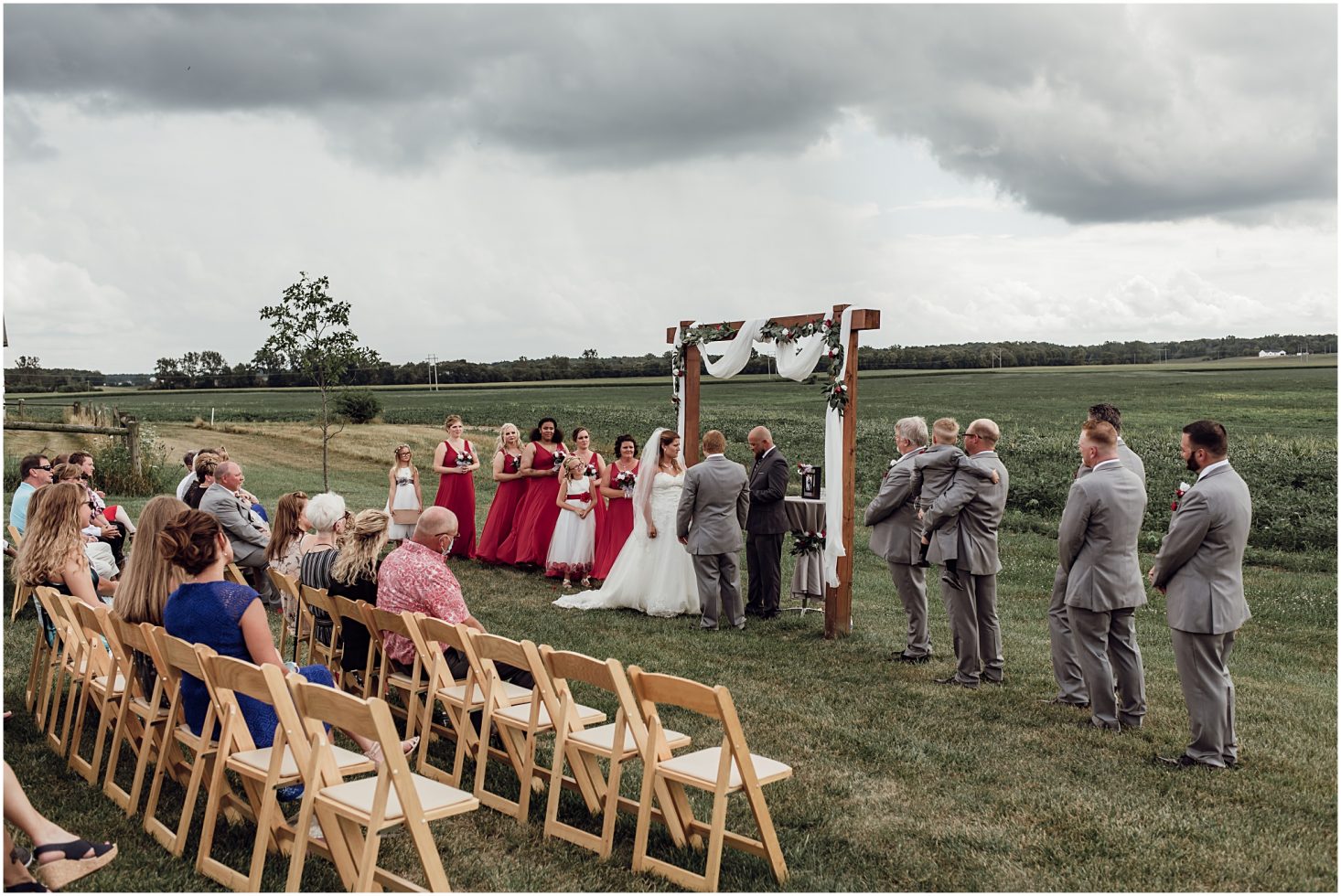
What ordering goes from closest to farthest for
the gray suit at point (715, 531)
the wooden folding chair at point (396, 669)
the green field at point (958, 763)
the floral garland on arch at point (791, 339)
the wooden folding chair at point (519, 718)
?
1. the green field at point (958, 763)
2. the wooden folding chair at point (519, 718)
3. the wooden folding chair at point (396, 669)
4. the floral garland on arch at point (791, 339)
5. the gray suit at point (715, 531)

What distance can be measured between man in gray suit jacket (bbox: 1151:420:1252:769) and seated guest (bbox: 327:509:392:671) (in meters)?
4.58

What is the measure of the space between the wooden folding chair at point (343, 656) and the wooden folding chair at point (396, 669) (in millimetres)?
66

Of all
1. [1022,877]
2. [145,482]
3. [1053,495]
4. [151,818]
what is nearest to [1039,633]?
[1022,877]

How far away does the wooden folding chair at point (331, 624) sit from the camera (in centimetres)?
646

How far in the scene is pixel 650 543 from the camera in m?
10.5

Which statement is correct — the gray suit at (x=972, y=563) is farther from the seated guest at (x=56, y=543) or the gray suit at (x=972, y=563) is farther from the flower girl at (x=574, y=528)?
the seated guest at (x=56, y=543)

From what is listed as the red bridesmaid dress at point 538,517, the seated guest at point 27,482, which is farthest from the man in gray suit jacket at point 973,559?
the seated guest at point 27,482

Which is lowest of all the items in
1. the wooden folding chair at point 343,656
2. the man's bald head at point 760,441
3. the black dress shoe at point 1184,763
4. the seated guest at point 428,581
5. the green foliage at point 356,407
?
the black dress shoe at point 1184,763

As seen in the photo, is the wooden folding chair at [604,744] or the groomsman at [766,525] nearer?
the wooden folding chair at [604,744]

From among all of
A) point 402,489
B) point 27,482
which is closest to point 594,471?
point 402,489

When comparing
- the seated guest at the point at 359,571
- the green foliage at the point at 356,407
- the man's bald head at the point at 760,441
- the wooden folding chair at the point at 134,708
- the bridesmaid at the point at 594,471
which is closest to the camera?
the wooden folding chair at the point at 134,708

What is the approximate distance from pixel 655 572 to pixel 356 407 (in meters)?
30.1

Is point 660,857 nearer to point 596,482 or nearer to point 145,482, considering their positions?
point 596,482

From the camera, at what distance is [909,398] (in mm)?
56500
